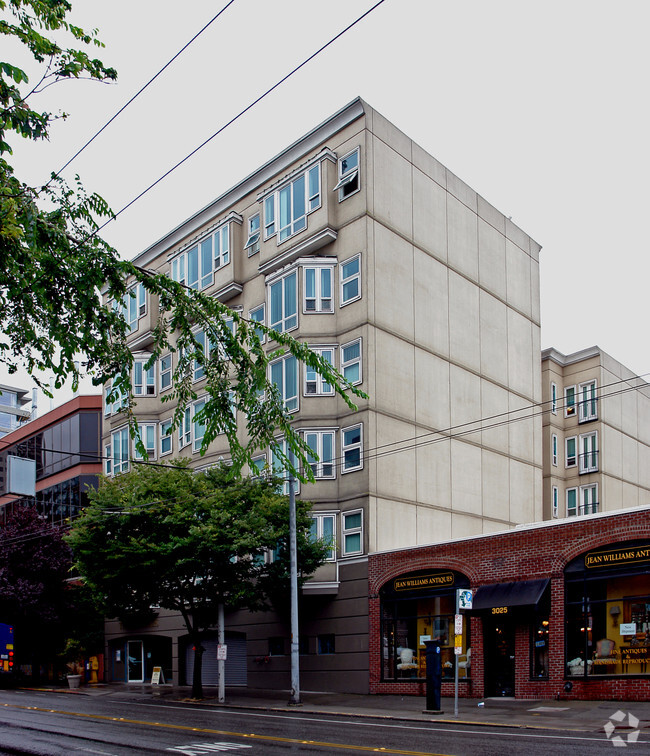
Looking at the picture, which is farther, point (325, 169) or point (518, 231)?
point (518, 231)

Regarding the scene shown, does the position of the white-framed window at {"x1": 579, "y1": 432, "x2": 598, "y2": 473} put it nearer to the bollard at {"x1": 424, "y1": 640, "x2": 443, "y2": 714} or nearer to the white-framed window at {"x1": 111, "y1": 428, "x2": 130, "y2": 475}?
the white-framed window at {"x1": 111, "y1": 428, "x2": 130, "y2": 475}

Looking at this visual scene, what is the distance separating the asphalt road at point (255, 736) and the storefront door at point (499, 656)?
228 inches

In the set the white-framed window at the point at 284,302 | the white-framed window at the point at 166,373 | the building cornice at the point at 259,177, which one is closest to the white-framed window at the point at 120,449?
the white-framed window at the point at 166,373

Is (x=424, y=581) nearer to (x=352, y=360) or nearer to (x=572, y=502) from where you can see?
(x=352, y=360)

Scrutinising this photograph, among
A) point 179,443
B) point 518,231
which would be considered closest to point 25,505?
point 179,443

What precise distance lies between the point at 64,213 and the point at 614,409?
44817 mm

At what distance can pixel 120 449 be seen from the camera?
47.0m

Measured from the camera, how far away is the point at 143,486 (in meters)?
31.4

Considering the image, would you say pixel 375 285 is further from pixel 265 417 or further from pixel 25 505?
pixel 25 505

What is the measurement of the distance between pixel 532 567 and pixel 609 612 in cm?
269

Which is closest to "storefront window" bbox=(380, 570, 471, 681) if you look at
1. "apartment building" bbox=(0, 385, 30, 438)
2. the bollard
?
the bollard

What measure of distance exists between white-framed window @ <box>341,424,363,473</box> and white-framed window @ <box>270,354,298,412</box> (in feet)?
8.33

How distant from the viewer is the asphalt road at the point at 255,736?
1589 cm

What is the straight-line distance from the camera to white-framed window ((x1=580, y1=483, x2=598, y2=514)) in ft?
156
